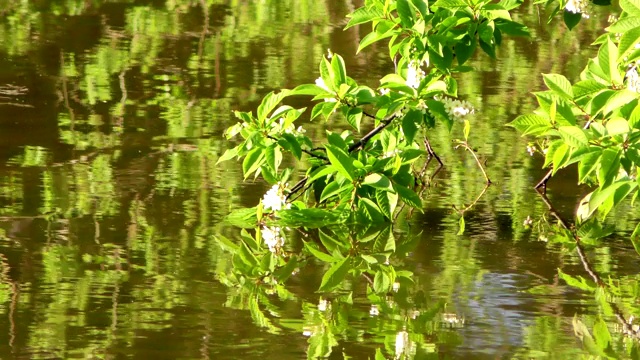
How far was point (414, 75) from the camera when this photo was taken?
4.43 meters

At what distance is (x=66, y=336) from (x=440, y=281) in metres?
1.22

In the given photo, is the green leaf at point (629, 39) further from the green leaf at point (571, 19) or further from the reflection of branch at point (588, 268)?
the green leaf at point (571, 19)

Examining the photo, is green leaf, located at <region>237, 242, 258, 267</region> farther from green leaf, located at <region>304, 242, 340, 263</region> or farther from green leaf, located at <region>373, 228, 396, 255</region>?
green leaf, located at <region>373, 228, 396, 255</region>

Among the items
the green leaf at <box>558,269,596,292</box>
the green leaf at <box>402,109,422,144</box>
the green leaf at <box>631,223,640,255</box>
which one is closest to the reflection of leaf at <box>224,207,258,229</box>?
the green leaf at <box>402,109,422,144</box>

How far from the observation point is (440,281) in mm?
3791

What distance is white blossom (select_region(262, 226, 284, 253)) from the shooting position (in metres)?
4.13

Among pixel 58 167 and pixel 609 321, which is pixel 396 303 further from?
pixel 58 167

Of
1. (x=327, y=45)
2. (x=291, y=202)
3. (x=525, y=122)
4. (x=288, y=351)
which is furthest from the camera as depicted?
(x=327, y=45)

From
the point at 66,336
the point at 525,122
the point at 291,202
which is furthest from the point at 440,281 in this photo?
the point at 66,336

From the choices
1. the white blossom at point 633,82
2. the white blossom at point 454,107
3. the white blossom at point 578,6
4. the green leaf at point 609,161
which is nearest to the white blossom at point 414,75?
the white blossom at point 454,107

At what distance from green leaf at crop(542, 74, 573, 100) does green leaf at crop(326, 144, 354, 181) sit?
0.79m

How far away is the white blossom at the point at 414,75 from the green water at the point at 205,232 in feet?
1.65

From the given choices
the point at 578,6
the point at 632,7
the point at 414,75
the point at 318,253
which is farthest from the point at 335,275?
the point at 578,6

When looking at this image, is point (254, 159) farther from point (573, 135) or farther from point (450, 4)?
point (573, 135)
